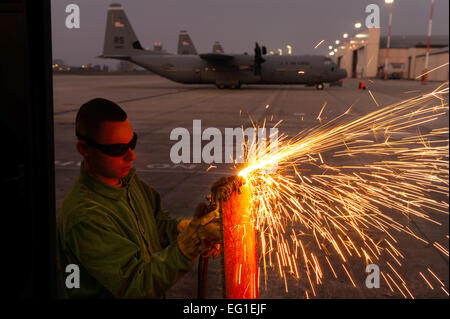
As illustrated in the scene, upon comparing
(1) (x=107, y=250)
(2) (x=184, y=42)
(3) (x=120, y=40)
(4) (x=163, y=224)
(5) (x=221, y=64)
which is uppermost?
(2) (x=184, y=42)

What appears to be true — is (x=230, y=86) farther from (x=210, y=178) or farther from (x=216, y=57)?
(x=210, y=178)

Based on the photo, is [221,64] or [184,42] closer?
[221,64]

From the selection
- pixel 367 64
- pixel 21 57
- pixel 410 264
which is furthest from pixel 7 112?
pixel 367 64

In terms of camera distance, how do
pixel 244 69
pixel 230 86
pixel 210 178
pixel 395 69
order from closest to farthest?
pixel 210 178
pixel 244 69
pixel 230 86
pixel 395 69

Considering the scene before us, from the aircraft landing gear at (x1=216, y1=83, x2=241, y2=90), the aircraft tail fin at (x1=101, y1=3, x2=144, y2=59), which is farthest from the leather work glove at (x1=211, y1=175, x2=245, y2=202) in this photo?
the aircraft tail fin at (x1=101, y1=3, x2=144, y2=59)

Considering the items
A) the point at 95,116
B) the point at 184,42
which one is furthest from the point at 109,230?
the point at 184,42

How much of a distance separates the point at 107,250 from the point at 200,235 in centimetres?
42

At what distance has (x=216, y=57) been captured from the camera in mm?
32031

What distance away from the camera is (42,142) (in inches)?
67.8

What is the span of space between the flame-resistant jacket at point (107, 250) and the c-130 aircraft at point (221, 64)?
30556 millimetres

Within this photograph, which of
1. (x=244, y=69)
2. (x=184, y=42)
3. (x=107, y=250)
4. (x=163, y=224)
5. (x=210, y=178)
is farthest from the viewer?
(x=184, y=42)

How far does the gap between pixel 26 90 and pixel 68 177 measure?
616 centimetres

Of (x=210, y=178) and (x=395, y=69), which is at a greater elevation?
(x=395, y=69)

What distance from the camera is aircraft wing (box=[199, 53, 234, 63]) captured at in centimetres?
3172
